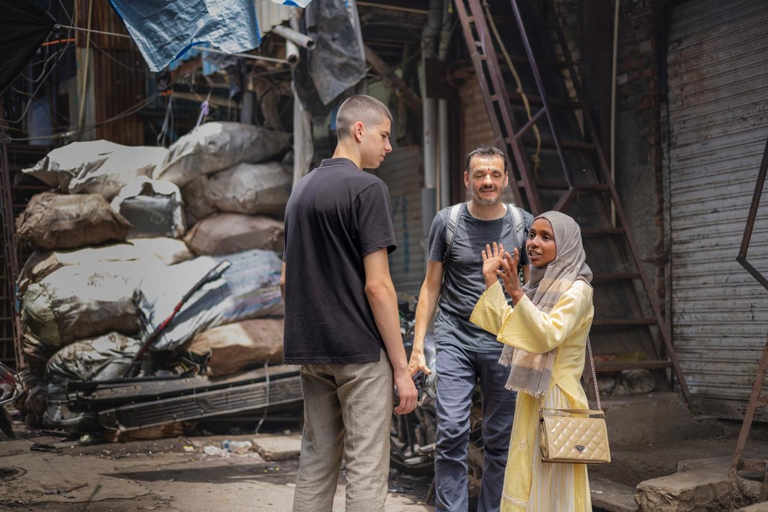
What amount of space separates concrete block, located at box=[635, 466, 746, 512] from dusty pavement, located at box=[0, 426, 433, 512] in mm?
1622

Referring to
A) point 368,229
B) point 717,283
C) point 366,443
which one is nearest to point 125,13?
point 368,229

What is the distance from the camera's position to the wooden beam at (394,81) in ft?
28.7

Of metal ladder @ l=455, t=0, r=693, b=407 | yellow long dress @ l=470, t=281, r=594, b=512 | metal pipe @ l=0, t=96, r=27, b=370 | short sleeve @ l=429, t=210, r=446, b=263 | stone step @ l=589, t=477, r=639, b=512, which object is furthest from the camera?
metal pipe @ l=0, t=96, r=27, b=370

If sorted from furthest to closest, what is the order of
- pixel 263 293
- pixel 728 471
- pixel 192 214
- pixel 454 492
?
pixel 192 214
pixel 263 293
pixel 728 471
pixel 454 492

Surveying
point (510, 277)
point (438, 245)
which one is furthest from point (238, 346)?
point (510, 277)

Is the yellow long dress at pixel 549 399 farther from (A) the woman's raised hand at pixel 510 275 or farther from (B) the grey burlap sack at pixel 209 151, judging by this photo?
(B) the grey burlap sack at pixel 209 151

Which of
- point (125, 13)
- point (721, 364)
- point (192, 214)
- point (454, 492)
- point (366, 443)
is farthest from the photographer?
point (192, 214)

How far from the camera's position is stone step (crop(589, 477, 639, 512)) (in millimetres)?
4847

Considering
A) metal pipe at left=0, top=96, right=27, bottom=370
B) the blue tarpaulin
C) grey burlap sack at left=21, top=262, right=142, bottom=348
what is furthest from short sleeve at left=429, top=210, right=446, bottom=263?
metal pipe at left=0, top=96, right=27, bottom=370

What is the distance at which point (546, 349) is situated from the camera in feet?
11.6

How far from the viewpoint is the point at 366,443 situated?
10.1 feet

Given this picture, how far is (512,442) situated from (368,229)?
1364 mm

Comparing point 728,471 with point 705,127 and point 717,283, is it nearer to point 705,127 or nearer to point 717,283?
point 717,283

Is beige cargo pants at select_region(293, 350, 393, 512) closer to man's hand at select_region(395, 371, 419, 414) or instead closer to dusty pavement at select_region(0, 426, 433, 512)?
man's hand at select_region(395, 371, 419, 414)
